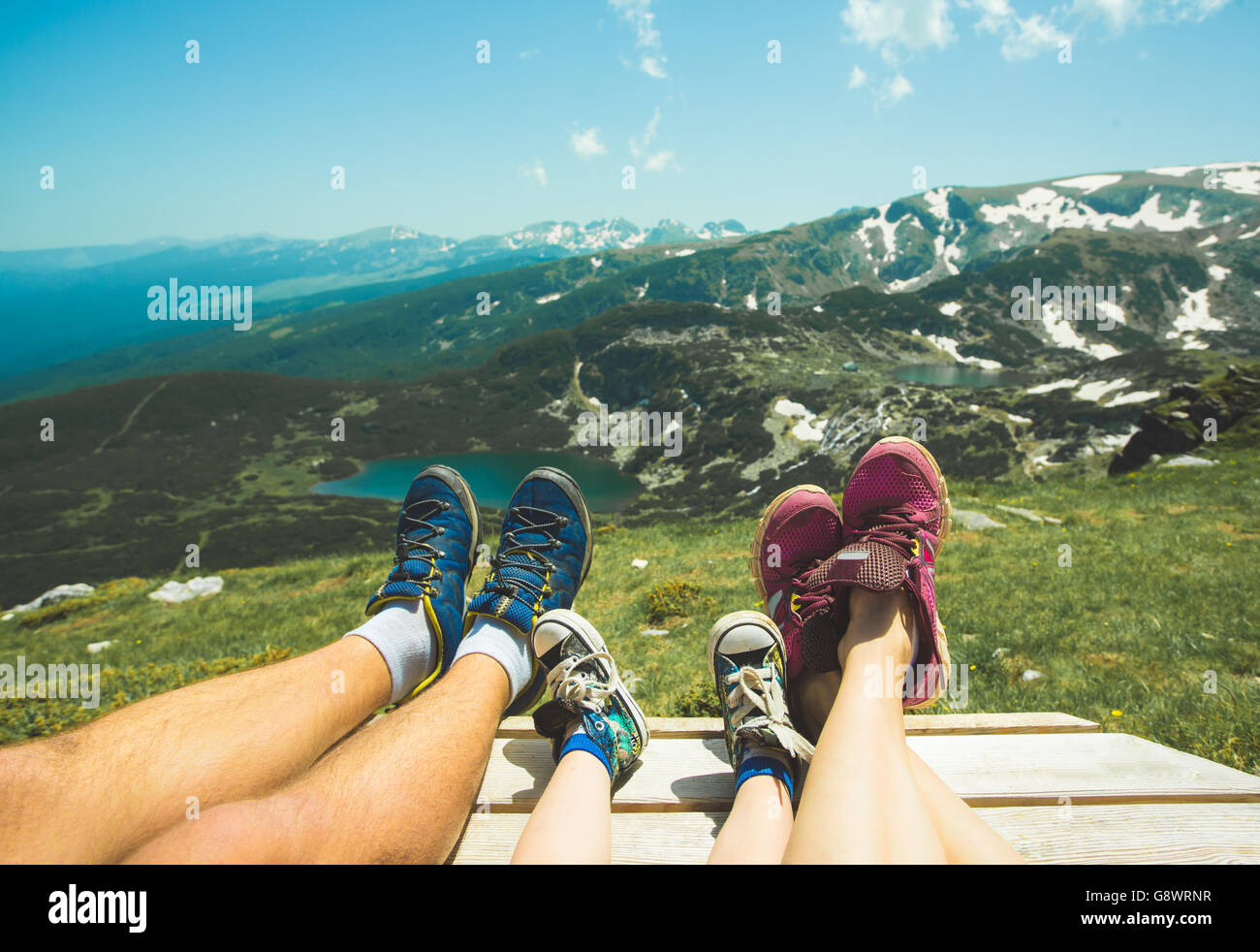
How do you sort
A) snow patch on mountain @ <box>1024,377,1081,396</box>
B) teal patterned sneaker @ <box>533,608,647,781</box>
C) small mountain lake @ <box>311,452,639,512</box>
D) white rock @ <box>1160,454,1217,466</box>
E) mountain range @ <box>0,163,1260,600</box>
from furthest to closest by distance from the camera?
small mountain lake @ <box>311,452,639,512</box>
snow patch on mountain @ <box>1024,377,1081,396</box>
mountain range @ <box>0,163,1260,600</box>
white rock @ <box>1160,454,1217,466</box>
teal patterned sneaker @ <box>533,608,647,781</box>

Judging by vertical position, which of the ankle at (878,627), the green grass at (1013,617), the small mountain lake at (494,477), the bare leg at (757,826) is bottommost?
the small mountain lake at (494,477)

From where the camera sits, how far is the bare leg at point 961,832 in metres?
2.14

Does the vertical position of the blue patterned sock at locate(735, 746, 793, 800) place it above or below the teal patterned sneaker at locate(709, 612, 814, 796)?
below

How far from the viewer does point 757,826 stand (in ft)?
7.57

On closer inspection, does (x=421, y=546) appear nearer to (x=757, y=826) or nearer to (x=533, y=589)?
(x=533, y=589)

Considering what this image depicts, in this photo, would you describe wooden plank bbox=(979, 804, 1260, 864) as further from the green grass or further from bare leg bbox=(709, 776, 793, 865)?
the green grass

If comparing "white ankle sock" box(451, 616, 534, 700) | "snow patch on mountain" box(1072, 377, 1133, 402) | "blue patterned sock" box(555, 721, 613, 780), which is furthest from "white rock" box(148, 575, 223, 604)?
"snow patch on mountain" box(1072, 377, 1133, 402)

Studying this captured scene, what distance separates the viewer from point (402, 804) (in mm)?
2236

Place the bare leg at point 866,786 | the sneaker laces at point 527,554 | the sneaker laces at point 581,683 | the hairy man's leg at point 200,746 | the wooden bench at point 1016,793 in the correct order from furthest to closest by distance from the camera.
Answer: the sneaker laces at point 527,554
the sneaker laces at point 581,683
the wooden bench at point 1016,793
the hairy man's leg at point 200,746
the bare leg at point 866,786

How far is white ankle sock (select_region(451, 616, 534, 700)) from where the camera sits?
3.50 m

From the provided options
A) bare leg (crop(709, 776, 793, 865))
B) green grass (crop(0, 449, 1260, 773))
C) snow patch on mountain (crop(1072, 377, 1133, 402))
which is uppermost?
snow patch on mountain (crop(1072, 377, 1133, 402))

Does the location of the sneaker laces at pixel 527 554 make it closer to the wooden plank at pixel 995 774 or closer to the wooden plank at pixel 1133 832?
the wooden plank at pixel 995 774

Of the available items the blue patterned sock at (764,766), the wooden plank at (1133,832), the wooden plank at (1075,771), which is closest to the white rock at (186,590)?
the blue patterned sock at (764,766)
